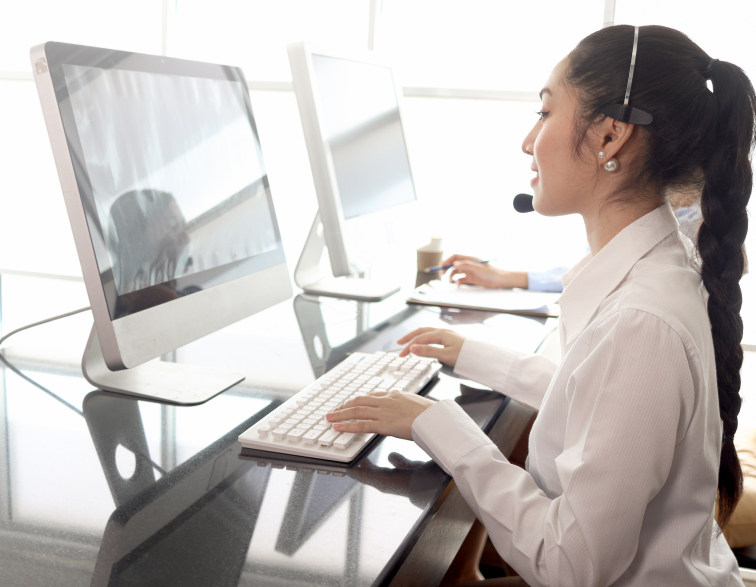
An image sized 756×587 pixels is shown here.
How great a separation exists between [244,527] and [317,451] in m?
0.15

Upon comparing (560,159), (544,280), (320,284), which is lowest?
(544,280)

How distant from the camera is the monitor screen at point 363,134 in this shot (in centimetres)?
140

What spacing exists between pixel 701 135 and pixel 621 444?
1.27ft

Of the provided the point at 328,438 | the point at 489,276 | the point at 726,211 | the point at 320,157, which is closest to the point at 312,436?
the point at 328,438

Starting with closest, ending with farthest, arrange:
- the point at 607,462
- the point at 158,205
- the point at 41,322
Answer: the point at 607,462, the point at 158,205, the point at 41,322

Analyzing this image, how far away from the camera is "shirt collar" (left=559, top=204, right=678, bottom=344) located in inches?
30.8

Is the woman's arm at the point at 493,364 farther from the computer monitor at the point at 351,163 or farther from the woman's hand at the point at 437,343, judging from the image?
the computer monitor at the point at 351,163

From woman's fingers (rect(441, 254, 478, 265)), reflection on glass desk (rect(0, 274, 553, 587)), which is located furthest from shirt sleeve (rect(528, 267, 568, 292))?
reflection on glass desk (rect(0, 274, 553, 587))

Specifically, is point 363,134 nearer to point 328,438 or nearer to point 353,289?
point 353,289

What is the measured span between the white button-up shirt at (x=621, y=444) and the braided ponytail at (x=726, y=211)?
33 mm

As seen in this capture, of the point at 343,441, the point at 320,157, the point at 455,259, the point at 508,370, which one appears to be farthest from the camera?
the point at 455,259

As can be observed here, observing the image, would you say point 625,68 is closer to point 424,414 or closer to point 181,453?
point 424,414

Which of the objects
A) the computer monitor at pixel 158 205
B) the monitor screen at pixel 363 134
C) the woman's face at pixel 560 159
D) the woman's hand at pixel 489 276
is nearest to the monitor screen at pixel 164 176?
the computer monitor at pixel 158 205

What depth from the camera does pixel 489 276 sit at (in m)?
1.73
